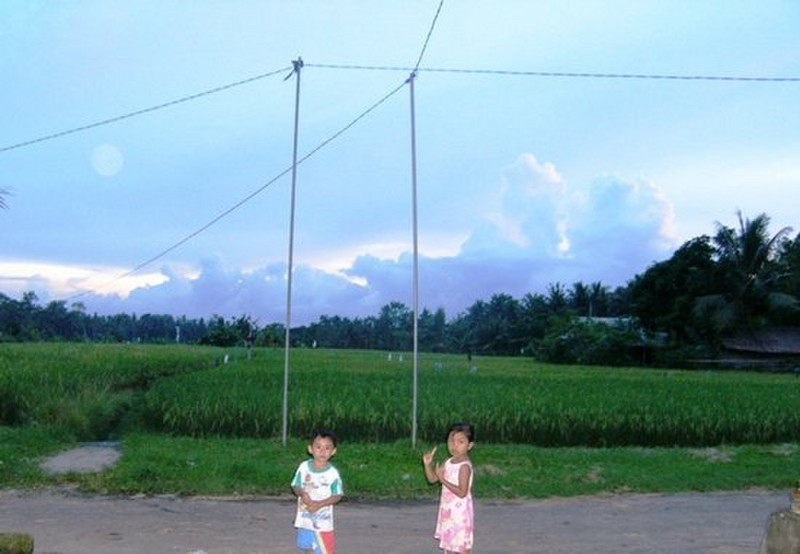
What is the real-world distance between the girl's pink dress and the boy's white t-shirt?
2.45ft

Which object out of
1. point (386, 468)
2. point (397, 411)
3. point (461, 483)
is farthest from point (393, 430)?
point (461, 483)

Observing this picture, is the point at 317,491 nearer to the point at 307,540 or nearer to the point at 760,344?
the point at 307,540

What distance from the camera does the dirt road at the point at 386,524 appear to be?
754 cm

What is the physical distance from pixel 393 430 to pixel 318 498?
1070 cm

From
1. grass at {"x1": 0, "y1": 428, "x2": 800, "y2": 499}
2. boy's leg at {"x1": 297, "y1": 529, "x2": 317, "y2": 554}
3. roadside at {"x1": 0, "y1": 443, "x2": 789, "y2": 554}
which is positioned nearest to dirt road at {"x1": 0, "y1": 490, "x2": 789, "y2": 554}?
roadside at {"x1": 0, "y1": 443, "x2": 789, "y2": 554}

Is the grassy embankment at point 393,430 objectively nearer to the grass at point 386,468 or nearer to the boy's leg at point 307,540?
the grass at point 386,468

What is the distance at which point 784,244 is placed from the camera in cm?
4969

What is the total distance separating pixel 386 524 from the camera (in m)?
8.70

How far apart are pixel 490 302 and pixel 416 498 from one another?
239 feet

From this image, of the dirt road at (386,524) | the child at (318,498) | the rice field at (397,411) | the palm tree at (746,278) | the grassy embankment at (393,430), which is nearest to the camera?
the child at (318,498)

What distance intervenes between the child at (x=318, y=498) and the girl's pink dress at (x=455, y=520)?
74cm

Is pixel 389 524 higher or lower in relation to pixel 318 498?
lower

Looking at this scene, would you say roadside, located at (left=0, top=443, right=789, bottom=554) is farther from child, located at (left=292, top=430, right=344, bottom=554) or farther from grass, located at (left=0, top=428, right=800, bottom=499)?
child, located at (left=292, top=430, right=344, bottom=554)

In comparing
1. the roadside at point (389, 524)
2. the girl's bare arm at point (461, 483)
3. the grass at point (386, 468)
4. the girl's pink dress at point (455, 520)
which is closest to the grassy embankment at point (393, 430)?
the grass at point (386, 468)
